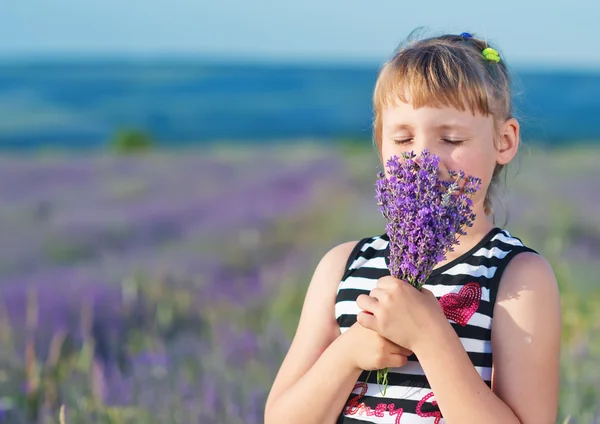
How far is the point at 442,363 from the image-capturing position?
2.26 metres

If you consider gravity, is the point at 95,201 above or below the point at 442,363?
below

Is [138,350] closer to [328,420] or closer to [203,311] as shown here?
[203,311]

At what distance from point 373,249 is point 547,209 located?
15.7 ft

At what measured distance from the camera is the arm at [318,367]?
2.42 m

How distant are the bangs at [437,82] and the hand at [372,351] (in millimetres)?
604

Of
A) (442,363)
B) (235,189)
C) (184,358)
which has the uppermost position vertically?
(442,363)

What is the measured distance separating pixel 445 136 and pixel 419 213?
42 centimetres

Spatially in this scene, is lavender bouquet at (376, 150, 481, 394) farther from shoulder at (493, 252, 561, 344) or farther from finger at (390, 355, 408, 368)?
shoulder at (493, 252, 561, 344)

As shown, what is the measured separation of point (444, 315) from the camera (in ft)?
7.57

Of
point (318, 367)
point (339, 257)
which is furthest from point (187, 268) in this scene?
point (318, 367)

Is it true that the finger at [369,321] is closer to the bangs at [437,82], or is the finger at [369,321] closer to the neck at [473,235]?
the neck at [473,235]

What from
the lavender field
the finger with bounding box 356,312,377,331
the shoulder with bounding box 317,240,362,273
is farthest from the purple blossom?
the lavender field

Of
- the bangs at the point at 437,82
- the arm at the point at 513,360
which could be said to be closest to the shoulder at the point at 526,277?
the arm at the point at 513,360

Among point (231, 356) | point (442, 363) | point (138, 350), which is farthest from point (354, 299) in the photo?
point (138, 350)
